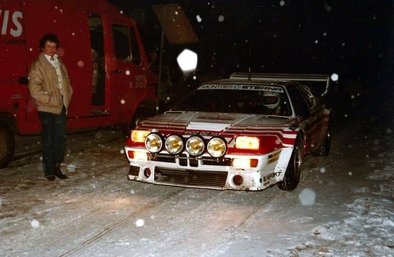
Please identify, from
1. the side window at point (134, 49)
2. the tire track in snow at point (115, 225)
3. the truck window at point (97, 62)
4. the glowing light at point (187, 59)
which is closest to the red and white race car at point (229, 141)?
the tire track in snow at point (115, 225)

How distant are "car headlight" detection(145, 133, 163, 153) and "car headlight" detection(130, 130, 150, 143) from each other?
0.09 meters

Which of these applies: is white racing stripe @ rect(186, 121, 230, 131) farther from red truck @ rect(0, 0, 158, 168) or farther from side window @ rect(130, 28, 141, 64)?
side window @ rect(130, 28, 141, 64)

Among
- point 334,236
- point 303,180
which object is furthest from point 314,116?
point 334,236

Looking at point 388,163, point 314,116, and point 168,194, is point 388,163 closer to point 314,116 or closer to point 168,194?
point 314,116

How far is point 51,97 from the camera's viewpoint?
6172 mm

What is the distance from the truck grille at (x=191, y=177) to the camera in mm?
5262

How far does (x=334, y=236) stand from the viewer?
4.39 m

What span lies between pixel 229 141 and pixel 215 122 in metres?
0.51

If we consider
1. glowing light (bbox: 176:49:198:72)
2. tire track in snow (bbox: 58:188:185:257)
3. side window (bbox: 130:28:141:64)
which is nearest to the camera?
tire track in snow (bbox: 58:188:185:257)

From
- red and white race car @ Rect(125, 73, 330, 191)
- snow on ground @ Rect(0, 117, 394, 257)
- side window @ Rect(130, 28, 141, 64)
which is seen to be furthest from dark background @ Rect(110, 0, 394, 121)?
snow on ground @ Rect(0, 117, 394, 257)

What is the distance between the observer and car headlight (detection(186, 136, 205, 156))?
17.4 ft

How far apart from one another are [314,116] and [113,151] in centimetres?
357

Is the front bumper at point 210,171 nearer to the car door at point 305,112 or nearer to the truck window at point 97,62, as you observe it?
the car door at point 305,112

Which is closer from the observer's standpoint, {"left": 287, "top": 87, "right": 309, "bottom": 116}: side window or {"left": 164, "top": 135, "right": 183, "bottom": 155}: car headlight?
{"left": 164, "top": 135, "right": 183, "bottom": 155}: car headlight
